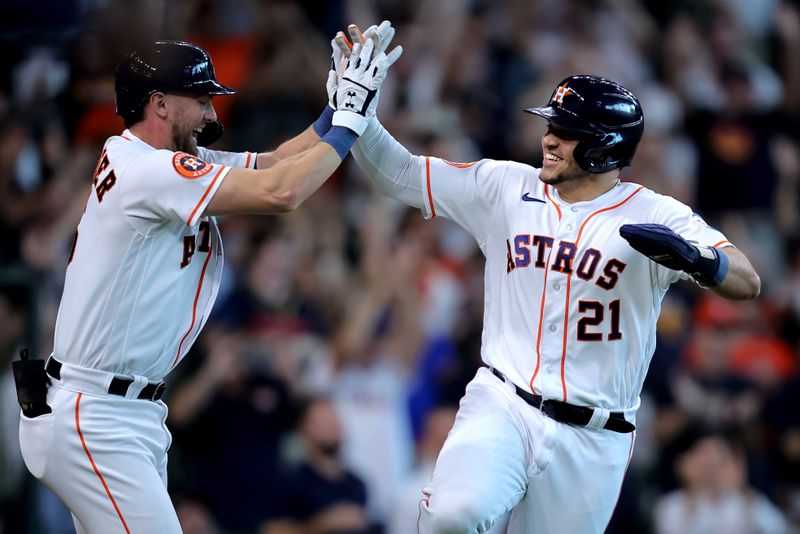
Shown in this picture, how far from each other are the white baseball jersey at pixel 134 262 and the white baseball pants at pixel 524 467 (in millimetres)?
1282

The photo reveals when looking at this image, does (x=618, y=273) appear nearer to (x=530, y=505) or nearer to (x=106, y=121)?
(x=530, y=505)

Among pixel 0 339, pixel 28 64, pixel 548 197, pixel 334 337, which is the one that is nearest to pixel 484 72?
pixel 334 337

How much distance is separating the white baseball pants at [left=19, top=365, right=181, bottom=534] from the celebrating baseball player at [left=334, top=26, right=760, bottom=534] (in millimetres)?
1134

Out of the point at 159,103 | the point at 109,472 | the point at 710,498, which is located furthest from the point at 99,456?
the point at 710,498

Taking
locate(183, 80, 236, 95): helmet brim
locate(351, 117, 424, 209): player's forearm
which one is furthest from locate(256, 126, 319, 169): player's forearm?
locate(183, 80, 236, 95): helmet brim

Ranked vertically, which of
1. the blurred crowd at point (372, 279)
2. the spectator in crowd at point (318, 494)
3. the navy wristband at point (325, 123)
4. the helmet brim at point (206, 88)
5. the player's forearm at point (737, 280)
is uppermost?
the helmet brim at point (206, 88)

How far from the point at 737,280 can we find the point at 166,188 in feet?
7.74

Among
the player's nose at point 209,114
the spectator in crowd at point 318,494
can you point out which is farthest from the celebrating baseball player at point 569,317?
the spectator in crowd at point 318,494

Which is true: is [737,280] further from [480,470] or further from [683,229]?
[480,470]

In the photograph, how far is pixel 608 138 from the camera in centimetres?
539

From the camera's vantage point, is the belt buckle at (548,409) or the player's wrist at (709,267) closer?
the player's wrist at (709,267)

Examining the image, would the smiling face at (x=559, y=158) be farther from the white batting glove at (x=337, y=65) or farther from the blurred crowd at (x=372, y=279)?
the blurred crowd at (x=372, y=279)

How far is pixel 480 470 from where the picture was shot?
4.99 meters

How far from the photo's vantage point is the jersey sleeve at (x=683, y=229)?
5.21 metres
